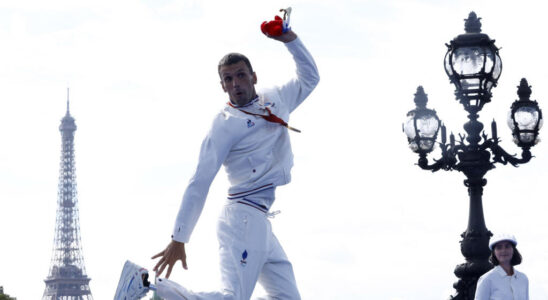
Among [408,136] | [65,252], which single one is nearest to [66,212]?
[65,252]

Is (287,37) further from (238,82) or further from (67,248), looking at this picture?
(67,248)

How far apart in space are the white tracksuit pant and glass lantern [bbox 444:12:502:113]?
7.05m

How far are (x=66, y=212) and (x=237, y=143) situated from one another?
313 ft

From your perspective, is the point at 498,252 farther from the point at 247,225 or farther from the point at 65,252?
the point at 65,252

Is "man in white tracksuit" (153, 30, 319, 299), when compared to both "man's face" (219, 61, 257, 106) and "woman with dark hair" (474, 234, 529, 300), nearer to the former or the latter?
"man's face" (219, 61, 257, 106)

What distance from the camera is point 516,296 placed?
9680 mm

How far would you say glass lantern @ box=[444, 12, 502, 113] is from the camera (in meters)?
15.0

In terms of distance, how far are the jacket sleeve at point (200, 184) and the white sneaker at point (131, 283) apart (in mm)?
465

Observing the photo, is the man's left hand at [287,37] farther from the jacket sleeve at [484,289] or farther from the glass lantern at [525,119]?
the glass lantern at [525,119]

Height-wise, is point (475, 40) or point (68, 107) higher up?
point (68, 107)

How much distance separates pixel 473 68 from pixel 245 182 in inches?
283

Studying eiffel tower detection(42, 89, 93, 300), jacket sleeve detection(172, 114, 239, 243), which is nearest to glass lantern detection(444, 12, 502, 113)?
jacket sleeve detection(172, 114, 239, 243)

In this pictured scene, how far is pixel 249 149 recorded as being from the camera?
844cm

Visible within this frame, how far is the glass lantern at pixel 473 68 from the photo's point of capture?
15008 millimetres
